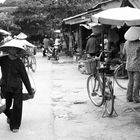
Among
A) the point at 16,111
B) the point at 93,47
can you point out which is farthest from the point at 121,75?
the point at 16,111

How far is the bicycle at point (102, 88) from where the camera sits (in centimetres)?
748

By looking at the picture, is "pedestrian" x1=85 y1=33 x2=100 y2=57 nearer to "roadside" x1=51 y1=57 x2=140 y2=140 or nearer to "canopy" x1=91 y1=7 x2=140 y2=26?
"roadside" x1=51 y1=57 x2=140 y2=140

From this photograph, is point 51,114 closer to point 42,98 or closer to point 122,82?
point 42,98

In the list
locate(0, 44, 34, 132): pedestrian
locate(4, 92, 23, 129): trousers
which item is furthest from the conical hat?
locate(4, 92, 23, 129): trousers

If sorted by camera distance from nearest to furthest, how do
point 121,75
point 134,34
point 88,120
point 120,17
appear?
point 120,17 < point 88,120 < point 134,34 < point 121,75

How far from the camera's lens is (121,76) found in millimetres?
12141

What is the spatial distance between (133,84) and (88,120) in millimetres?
1675

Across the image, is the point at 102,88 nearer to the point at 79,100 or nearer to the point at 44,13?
the point at 79,100

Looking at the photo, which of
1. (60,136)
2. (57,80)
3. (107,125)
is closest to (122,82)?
(57,80)

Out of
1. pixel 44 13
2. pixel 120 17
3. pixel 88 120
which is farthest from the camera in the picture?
pixel 44 13

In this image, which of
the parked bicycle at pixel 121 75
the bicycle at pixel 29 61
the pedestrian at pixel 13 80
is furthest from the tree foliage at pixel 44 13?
the pedestrian at pixel 13 80

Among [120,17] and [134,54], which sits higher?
[120,17]

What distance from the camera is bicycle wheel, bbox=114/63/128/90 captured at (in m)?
11.3

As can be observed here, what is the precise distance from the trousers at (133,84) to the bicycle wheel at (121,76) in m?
2.63
